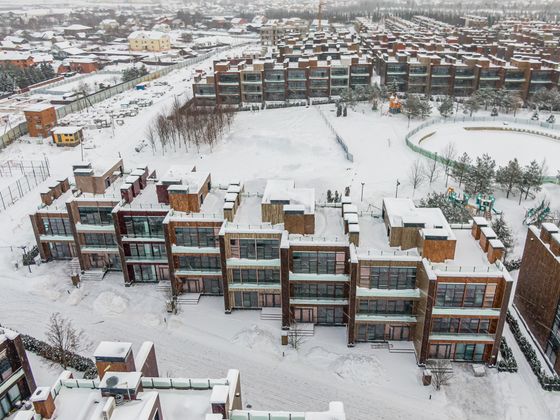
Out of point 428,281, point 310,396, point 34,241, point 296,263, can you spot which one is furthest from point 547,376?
point 34,241

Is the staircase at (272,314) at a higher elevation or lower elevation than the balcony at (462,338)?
lower

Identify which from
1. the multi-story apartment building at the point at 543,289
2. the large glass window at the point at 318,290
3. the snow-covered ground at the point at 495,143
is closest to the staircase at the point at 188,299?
the large glass window at the point at 318,290

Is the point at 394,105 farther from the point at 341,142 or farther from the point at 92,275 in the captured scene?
the point at 92,275

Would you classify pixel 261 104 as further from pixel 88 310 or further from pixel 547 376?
pixel 547 376

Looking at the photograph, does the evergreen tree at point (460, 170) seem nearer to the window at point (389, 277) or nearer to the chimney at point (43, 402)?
the window at point (389, 277)

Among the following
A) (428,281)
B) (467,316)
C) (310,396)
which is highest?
(428,281)

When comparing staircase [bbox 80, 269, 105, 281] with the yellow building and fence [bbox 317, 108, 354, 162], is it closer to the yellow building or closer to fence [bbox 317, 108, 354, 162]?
fence [bbox 317, 108, 354, 162]

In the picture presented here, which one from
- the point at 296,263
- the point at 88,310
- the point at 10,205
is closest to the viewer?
the point at 296,263
